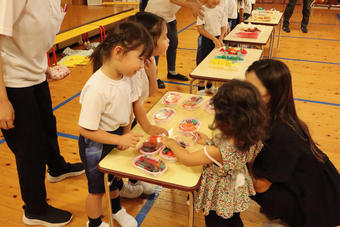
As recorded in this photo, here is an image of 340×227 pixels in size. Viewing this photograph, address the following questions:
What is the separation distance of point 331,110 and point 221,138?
8.53 ft

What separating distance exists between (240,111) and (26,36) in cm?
109

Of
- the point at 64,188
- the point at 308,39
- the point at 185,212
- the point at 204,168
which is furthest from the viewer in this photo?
the point at 308,39

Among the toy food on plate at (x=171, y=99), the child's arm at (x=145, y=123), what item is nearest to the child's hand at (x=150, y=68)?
the toy food on plate at (x=171, y=99)

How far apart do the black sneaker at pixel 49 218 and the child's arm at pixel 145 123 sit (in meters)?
0.82

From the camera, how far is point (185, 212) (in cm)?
205

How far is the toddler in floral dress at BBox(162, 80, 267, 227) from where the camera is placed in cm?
118

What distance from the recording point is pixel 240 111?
1174 millimetres

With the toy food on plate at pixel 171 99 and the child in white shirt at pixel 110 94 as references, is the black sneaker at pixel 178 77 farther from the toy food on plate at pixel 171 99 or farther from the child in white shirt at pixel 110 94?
the child in white shirt at pixel 110 94

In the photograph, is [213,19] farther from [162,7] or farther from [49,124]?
[49,124]

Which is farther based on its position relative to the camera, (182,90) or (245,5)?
(245,5)

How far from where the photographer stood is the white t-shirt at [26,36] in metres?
1.38

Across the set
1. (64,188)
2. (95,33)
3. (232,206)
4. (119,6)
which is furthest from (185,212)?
(119,6)

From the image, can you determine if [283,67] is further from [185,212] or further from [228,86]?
[185,212]

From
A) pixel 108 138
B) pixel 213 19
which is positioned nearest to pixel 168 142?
pixel 108 138
